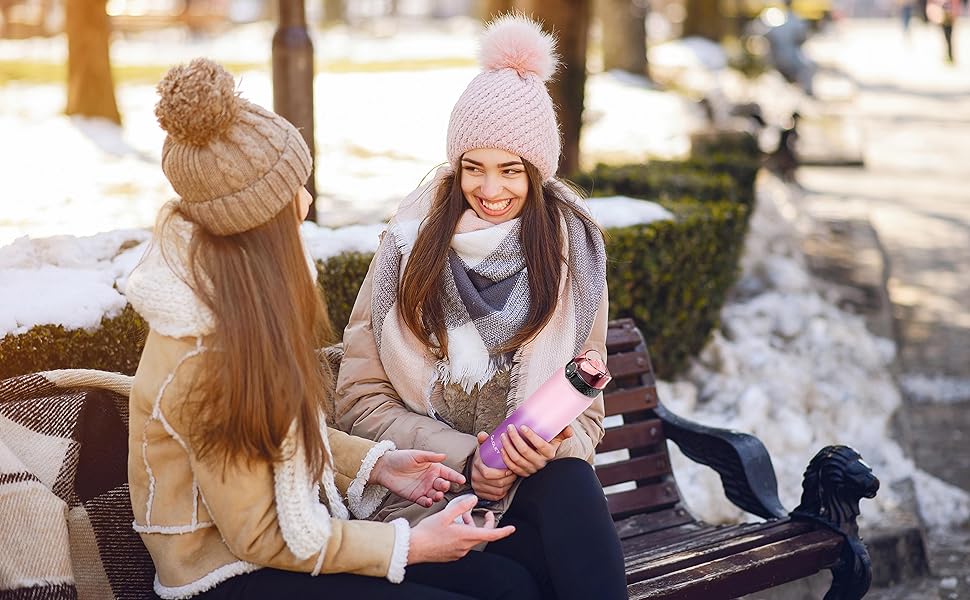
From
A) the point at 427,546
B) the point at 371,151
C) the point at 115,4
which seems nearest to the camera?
the point at 427,546

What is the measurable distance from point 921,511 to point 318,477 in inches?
130

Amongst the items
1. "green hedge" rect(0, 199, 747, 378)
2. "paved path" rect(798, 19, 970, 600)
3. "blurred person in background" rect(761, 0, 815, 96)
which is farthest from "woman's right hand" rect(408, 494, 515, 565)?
"blurred person in background" rect(761, 0, 815, 96)

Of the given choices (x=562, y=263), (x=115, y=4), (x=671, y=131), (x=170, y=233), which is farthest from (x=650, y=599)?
(x=115, y=4)

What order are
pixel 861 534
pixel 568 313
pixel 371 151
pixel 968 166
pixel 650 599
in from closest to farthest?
1. pixel 650 599
2. pixel 568 313
3. pixel 861 534
4. pixel 371 151
5. pixel 968 166

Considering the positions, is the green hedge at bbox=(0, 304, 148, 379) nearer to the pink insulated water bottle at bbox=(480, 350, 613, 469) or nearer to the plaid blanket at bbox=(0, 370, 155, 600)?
the plaid blanket at bbox=(0, 370, 155, 600)

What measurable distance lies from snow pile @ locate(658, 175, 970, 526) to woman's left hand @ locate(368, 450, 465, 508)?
6.42 ft

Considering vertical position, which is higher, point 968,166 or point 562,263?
point 562,263

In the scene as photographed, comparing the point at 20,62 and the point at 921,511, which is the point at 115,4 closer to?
the point at 20,62

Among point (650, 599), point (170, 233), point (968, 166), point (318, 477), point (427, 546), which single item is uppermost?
point (170, 233)

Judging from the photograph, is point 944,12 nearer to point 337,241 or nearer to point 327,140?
point 327,140

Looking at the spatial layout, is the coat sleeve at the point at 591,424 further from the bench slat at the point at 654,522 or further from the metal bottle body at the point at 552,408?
the bench slat at the point at 654,522

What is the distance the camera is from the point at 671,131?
36.0 ft

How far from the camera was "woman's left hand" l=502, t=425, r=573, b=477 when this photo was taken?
2641 millimetres

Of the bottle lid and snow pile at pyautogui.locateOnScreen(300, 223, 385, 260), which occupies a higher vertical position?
the bottle lid
